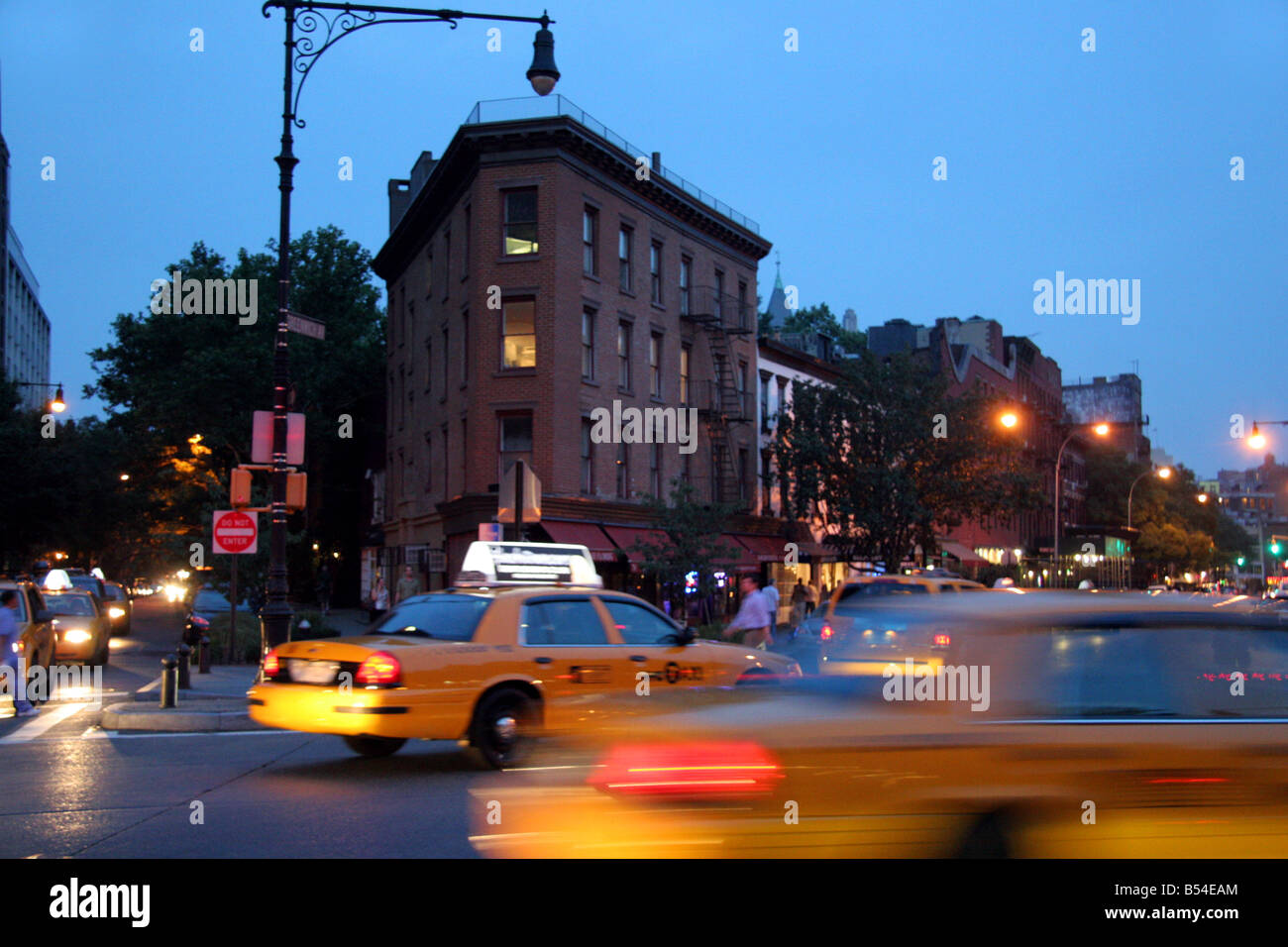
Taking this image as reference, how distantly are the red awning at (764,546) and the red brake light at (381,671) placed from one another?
3134cm

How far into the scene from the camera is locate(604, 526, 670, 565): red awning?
1297 inches

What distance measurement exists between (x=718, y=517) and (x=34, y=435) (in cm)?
2633

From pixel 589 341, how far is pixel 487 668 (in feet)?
82.0

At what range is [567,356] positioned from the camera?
3269 cm

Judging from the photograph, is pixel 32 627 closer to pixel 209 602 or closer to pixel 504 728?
pixel 504 728

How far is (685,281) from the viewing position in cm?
3962

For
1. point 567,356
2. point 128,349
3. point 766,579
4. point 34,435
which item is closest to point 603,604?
point 567,356

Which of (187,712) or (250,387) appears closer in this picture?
(187,712)

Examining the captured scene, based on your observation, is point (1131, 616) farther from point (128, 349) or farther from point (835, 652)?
point (128, 349)

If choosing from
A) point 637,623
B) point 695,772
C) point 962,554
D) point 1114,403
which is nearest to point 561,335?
point 637,623

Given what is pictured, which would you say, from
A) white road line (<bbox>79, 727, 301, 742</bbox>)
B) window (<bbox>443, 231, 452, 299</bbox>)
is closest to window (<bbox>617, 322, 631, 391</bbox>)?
window (<bbox>443, 231, 452, 299</bbox>)

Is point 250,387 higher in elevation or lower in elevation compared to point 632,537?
higher

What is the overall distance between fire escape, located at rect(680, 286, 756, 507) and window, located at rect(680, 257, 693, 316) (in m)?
0.07

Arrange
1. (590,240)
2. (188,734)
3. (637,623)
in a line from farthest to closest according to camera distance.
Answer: (590,240) → (188,734) → (637,623)
